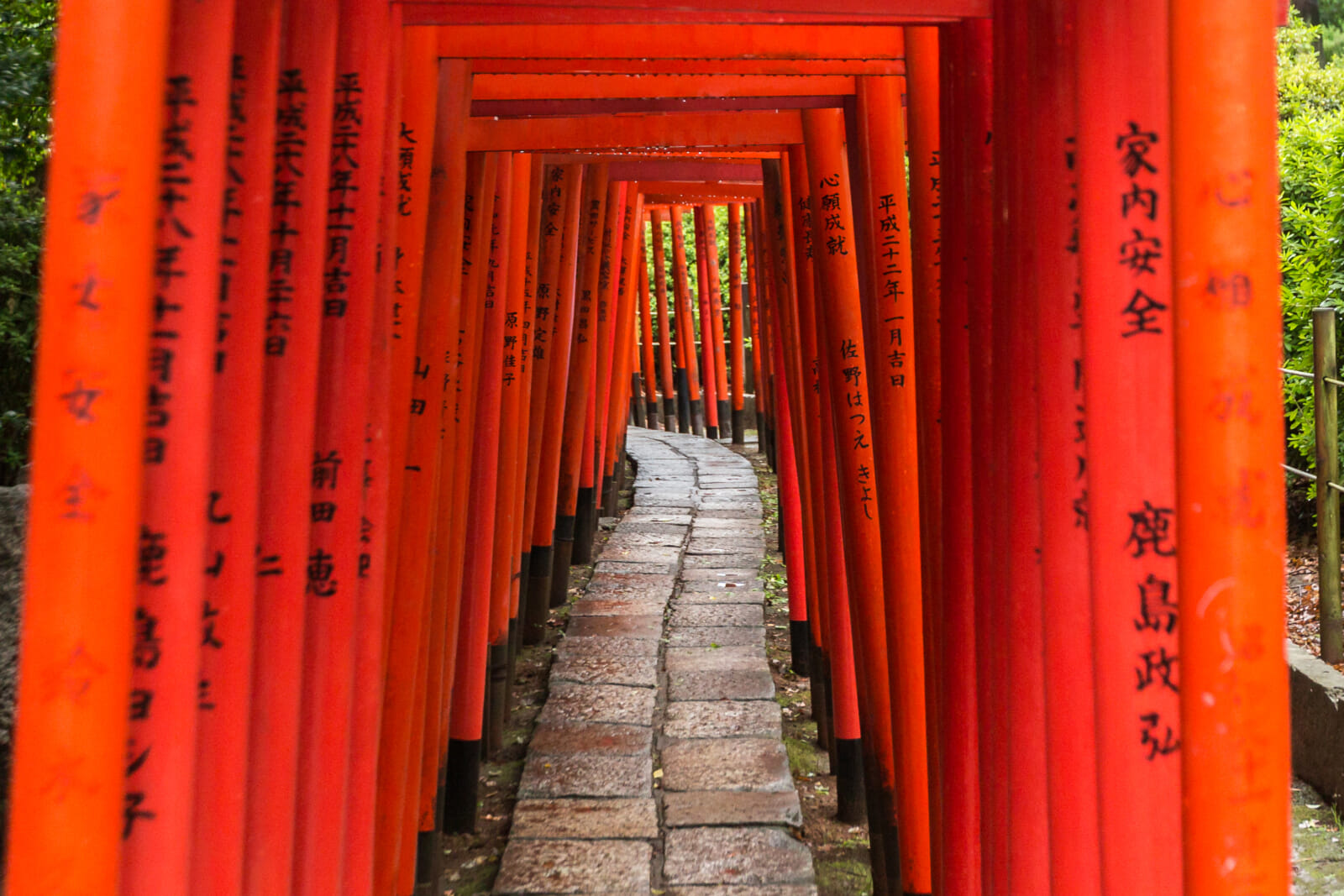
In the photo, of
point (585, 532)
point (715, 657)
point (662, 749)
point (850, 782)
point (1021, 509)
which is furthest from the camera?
point (585, 532)

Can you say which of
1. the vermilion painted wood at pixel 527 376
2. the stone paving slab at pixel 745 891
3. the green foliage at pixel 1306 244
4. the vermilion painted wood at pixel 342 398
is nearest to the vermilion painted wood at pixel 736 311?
the green foliage at pixel 1306 244

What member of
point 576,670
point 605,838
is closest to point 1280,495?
point 605,838

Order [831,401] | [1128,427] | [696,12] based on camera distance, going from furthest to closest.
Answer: [831,401] → [696,12] → [1128,427]

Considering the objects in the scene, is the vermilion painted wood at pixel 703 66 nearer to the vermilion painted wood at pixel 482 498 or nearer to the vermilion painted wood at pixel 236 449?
the vermilion painted wood at pixel 482 498

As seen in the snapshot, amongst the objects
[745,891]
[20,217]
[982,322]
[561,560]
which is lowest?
[745,891]

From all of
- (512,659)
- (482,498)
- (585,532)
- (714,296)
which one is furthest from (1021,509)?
(714,296)

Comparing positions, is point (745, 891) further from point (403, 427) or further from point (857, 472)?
point (403, 427)

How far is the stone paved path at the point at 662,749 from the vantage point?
3.93 metres

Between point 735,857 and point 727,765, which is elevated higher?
point 727,765

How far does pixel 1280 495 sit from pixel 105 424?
4.26ft

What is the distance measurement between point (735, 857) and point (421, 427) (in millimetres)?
1979

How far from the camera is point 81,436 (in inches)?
45.2

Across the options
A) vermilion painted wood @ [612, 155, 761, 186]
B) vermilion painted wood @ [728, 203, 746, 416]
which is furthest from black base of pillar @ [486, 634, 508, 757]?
vermilion painted wood @ [728, 203, 746, 416]

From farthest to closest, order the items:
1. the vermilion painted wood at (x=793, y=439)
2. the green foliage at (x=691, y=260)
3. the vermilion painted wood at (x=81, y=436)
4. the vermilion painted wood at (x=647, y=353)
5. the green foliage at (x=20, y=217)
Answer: the green foliage at (x=691, y=260) → the vermilion painted wood at (x=647, y=353) → the green foliage at (x=20, y=217) → the vermilion painted wood at (x=793, y=439) → the vermilion painted wood at (x=81, y=436)
